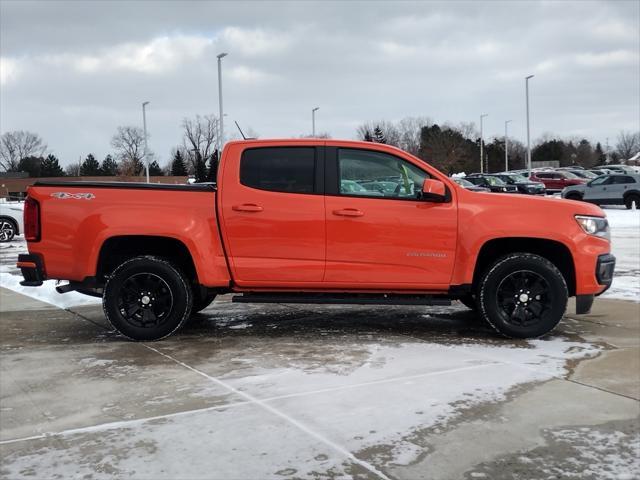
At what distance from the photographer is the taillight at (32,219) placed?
6.23 metres

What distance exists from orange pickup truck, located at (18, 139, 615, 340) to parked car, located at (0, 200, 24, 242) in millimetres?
14074

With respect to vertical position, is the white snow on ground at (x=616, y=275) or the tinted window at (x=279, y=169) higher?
the tinted window at (x=279, y=169)

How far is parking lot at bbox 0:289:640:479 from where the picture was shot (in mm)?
3508

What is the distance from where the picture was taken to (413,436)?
12.6 feet

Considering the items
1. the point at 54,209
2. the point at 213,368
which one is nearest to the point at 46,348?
the point at 54,209

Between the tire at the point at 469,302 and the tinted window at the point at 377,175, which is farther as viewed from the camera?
the tire at the point at 469,302

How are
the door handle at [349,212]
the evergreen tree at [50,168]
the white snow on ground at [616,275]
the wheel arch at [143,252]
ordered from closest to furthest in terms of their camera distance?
1. the door handle at [349,212]
2. the wheel arch at [143,252]
3. the white snow on ground at [616,275]
4. the evergreen tree at [50,168]

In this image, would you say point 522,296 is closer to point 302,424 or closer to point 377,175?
point 377,175

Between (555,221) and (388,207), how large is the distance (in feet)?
5.18

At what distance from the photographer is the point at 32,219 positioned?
6.24m

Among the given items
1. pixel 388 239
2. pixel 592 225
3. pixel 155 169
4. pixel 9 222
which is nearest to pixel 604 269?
pixel 592 225

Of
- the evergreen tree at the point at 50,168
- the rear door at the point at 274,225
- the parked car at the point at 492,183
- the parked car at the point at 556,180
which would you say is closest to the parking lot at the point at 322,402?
the rear door at the point at 274,225

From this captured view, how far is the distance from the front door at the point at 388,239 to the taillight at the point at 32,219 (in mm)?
2774

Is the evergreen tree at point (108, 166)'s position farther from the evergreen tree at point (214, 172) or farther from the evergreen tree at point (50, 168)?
the evergreen tree at point (214, 172)
